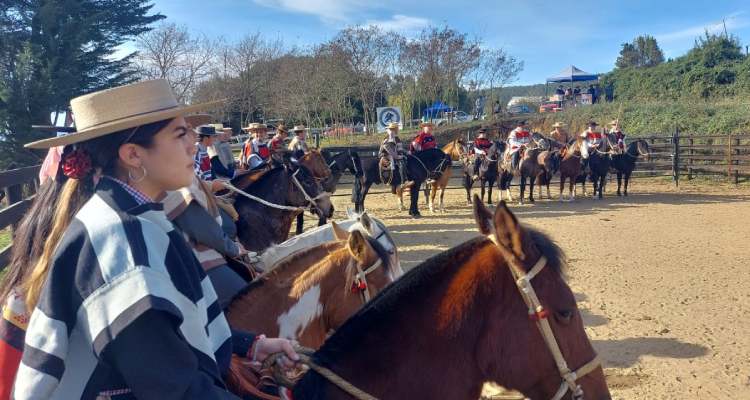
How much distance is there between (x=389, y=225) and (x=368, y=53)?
15588 mm

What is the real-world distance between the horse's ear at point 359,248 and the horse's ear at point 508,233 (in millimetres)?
1122

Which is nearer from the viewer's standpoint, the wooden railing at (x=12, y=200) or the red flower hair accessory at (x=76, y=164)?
the red flower hair accessory at (x=76, y=164)

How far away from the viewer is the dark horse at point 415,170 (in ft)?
Answer: 47.9

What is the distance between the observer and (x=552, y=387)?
1758 millimetres

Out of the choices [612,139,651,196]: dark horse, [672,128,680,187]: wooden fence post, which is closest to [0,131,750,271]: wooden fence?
[672,128,680,187]: wooden fence post

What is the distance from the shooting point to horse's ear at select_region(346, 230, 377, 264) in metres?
2.76

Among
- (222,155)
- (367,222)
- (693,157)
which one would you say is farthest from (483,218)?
(693,157)

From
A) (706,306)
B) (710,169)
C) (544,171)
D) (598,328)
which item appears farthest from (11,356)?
(710,169)

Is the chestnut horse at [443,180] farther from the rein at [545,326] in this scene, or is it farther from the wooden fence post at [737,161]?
the rein at [545,326]

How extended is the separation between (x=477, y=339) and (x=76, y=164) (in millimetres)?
1322

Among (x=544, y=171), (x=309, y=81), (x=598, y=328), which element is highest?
(x=309, y=81)

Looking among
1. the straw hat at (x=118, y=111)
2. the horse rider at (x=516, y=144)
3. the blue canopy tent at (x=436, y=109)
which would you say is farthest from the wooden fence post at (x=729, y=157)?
the straw hat at (x=118, y=111)

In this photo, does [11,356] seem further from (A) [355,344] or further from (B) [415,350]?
(B) [415,350]

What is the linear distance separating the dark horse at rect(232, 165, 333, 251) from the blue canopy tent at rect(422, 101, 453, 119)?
2233 centimetres
